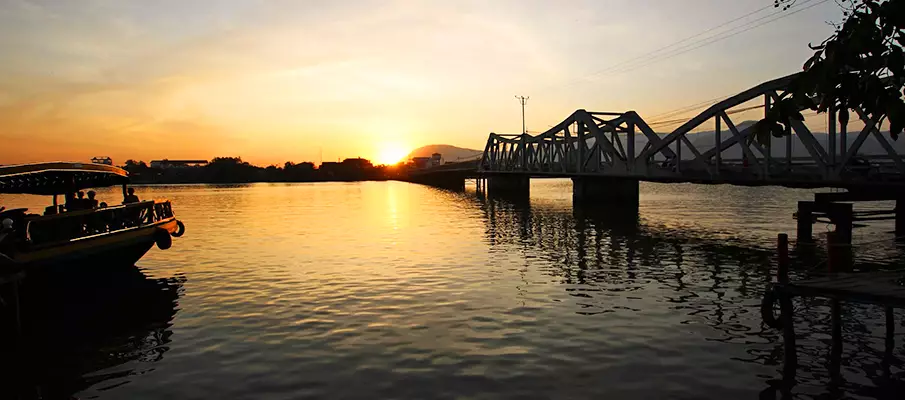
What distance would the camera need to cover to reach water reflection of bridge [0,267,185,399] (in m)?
13.2

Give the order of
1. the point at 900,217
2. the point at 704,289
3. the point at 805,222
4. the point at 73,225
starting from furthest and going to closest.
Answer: the point at 900,217, the point at 805,222, the point at 73,225, the point at 704,289

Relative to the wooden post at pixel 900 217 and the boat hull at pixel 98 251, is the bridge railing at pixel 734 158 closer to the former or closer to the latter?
the wooden post at pixel 900 217

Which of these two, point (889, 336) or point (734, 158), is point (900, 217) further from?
point (889, 336)

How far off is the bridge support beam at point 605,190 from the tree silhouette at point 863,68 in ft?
222

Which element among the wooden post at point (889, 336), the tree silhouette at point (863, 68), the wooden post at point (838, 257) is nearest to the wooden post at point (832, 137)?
the wooden post at point (838, 257)

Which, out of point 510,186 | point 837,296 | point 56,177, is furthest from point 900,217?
point 510,186

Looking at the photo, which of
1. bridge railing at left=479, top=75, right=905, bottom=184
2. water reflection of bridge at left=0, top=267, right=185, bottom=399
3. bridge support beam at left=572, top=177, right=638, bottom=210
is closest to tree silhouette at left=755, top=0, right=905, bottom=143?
bridge railing at left=479, top=75, right=905, bottom=184

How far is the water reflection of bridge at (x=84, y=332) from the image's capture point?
13.2m

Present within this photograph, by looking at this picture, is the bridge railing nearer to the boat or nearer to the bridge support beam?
the bridge support beam

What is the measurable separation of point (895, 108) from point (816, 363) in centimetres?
859

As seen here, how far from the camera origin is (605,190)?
75.2 metres


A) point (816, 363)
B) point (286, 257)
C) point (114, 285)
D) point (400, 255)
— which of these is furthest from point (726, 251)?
point (114, 285)

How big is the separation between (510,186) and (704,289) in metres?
97.9

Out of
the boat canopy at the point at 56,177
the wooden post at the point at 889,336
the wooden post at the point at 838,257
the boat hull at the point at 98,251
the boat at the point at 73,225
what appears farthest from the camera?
the boat canopy at the point at 56,177
